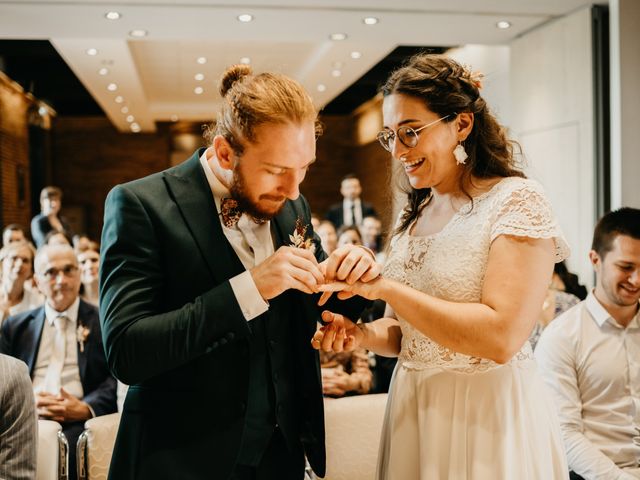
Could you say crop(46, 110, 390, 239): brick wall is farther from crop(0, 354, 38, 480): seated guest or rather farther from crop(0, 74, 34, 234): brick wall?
crop(0, 354, 38, 480): seated guest

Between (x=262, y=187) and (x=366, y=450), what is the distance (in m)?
1.48

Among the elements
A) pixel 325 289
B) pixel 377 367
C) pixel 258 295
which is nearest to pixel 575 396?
pixel 377 367

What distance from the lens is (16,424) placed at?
6.52 feet

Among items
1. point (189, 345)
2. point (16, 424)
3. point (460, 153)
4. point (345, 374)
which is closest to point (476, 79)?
point (460, 153)

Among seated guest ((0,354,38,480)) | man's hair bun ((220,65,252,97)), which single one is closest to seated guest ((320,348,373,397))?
seated guest ((0,354,38,480))

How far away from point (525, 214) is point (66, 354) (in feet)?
10.0

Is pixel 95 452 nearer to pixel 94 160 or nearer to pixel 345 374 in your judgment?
pixel 345 374

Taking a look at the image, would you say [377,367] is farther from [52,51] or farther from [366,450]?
[52,51]

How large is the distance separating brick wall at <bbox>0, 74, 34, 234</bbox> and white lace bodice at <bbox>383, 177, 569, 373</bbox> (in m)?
10.3

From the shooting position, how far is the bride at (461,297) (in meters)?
1.50

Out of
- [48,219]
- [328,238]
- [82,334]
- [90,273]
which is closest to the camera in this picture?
[82,334]

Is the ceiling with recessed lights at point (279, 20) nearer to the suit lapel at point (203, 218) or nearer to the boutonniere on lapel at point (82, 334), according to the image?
the boutonniere on lapel at point (82, 334)

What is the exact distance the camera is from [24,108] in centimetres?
1248

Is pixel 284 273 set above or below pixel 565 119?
below
